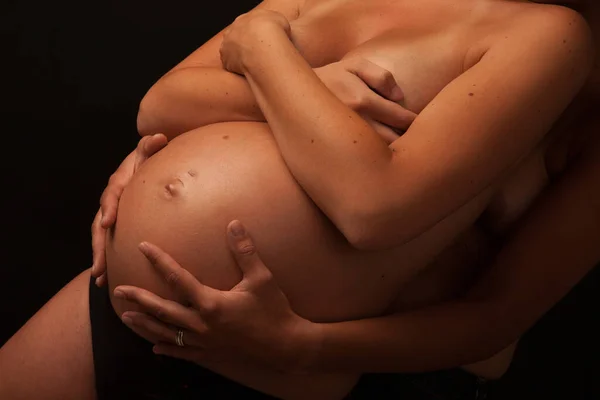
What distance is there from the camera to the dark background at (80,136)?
1.45m

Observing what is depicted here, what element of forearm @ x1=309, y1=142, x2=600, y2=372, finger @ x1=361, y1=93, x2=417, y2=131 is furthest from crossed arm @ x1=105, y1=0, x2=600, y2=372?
finger @ x1=361, y1=93, x2=417, y2=131

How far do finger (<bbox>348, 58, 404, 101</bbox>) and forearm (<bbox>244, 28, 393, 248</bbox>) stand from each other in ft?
0.23

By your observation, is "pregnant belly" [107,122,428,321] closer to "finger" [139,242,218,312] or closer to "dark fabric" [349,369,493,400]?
"finger" [139,242,218,312]

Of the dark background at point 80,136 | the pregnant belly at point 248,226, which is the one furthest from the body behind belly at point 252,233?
the dark background at point 80,136

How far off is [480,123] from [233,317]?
0.33 metres

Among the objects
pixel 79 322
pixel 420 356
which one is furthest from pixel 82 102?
→ pixel 420 356

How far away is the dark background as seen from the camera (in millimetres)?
1450

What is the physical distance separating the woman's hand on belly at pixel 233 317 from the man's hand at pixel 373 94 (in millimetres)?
195

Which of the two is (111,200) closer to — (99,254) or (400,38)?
(99,254)

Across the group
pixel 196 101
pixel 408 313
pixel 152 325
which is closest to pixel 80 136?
pixel 196 101

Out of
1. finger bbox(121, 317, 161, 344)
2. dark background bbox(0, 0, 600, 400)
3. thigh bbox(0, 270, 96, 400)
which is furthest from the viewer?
dark background bbox(0, 0, 600, 400)

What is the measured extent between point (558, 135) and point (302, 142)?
1.20 ft

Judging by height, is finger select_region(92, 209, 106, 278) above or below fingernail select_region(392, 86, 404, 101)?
below

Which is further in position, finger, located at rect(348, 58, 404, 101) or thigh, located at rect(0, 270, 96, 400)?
thigh, located at rect(0, 270, 96, 400)
